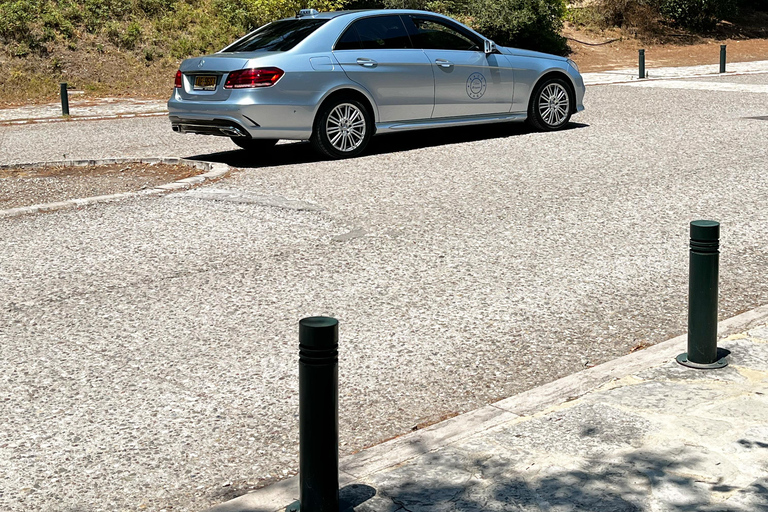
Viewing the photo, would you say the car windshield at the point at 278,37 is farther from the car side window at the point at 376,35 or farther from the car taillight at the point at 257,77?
the car taillight at the point at 257,77

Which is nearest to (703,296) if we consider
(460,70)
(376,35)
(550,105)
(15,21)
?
(376,35)

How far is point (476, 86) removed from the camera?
494 inches

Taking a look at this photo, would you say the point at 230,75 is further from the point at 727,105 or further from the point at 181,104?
the point at 727,105

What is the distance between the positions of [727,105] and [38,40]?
1725 cm

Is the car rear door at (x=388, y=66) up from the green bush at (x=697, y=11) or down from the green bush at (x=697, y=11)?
down

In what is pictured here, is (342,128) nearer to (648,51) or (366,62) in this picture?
(366,62)

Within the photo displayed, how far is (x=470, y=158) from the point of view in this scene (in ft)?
37.2

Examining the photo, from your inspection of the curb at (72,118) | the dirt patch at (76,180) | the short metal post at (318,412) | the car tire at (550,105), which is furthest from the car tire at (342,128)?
the short metal post at (318,412)

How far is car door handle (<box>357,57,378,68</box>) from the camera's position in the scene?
453 inches

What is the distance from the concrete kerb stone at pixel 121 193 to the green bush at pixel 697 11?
108ft

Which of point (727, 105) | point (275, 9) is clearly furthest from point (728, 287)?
point (275, 9)

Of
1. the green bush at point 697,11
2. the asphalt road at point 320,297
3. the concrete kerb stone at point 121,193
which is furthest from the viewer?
the green bush at point 697,11

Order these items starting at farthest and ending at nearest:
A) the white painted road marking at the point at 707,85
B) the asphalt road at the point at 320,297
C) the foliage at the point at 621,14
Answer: the foliage at the point at 621,14 < the white painted road marking at the point at 707,85 < the asphalt road at the point at 320,297

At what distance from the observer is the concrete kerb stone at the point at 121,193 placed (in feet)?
28.7
